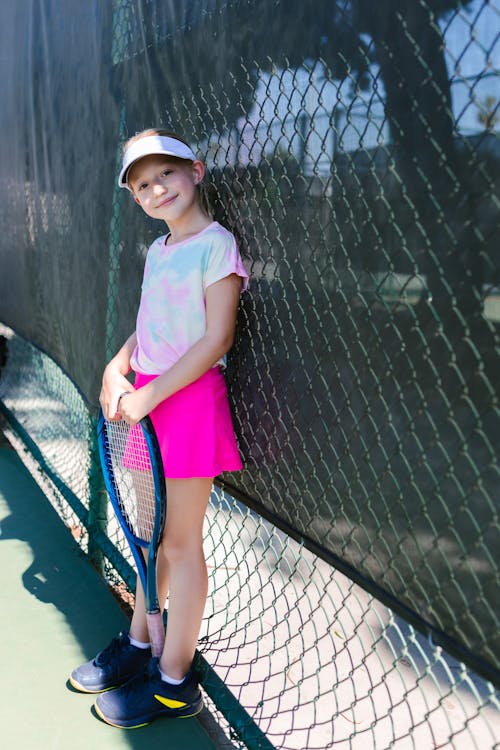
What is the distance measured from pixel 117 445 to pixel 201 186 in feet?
2.73

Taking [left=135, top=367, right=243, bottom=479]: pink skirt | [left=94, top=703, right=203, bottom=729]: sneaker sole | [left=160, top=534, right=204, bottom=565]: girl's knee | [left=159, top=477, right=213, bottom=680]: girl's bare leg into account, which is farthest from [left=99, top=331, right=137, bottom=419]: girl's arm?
[left=94, top=703, right=203, bottom=729]: sneaker sole

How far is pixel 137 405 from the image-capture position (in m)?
A: 2.12

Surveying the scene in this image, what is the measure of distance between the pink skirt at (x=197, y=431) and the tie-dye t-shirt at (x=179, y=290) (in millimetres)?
98

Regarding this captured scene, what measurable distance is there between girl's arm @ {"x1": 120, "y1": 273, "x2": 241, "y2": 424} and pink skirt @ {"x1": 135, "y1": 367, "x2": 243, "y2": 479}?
0.33 feet

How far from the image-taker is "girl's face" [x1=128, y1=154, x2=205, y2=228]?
2.19 metres

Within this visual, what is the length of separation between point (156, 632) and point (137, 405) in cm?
69

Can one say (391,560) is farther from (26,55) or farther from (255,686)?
(26,55)

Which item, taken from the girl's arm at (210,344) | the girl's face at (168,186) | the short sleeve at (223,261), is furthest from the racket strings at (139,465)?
the girl's face at (168,186)

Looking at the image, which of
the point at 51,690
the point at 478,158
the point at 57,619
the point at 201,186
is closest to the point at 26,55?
the point at 201,186

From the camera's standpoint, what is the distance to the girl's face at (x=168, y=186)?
2.19 m

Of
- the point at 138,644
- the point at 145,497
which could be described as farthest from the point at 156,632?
the point at 145,497

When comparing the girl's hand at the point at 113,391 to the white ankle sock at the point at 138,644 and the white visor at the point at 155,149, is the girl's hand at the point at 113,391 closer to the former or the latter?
the white visor at the point at 155,149

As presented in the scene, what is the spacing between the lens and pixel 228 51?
6.85 feet

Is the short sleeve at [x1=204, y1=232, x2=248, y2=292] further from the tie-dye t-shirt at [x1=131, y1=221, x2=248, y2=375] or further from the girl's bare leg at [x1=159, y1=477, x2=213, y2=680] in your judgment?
the girl's bare leg at [x1=159, y1=477, x2=213, y2=680]
